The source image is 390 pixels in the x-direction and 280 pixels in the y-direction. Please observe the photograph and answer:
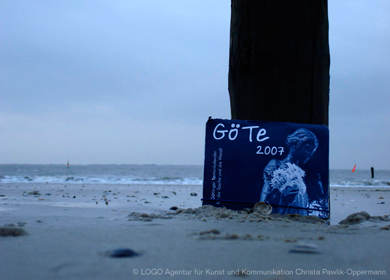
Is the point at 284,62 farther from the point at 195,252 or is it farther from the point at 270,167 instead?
the point at 195,252

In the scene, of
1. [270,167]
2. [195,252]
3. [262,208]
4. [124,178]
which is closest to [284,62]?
[270,167]

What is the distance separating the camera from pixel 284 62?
2.48 m

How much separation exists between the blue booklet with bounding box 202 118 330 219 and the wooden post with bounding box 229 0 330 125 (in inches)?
6.9

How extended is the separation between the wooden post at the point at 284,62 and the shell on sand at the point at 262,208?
2.22 ft

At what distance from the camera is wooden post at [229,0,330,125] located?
2486mm

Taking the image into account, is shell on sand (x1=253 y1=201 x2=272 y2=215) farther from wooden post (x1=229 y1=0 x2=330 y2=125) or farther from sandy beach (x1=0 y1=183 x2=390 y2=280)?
wooden post (x1=229 y1=0 x2=330 y2=125)

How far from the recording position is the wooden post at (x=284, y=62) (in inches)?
97.9

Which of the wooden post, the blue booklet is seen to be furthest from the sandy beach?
the wooden post

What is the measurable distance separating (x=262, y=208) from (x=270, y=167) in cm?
31

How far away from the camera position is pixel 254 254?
3.88 ft

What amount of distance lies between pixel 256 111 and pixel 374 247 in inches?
56.5

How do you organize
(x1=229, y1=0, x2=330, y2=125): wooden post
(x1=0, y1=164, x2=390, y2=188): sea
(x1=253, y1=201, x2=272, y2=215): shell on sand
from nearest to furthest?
(x1=253, y1=201, x2=272, y2=215): shell on sand
(x1=229, y1=0, x2=330, y2=125): wooden post
(x1=0, y1=164, x2=390, y2=188): sea

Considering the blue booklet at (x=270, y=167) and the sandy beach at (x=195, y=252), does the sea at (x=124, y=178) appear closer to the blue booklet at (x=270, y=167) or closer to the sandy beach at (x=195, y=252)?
the blue booklet at (x=270, y=167)

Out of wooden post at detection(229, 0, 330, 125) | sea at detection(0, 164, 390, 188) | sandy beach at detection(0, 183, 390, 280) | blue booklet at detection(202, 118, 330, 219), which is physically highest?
wooden post at detection(229, 0, 330, 125)
